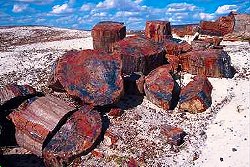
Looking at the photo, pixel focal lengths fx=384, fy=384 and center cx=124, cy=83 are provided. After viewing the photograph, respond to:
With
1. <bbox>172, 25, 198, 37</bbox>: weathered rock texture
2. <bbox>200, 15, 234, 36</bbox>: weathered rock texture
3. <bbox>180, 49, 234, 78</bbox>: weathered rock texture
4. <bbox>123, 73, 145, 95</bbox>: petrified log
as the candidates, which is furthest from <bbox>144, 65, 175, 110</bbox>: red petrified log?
<bbox>172, 25, 198, 37</bbox>: weathered rock texture

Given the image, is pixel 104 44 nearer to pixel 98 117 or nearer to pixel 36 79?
pixel 36 79

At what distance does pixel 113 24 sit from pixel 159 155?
201 inches

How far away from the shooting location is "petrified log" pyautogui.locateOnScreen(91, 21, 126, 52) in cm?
1067

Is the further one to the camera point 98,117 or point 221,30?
point 221,30

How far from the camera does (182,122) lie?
828cm

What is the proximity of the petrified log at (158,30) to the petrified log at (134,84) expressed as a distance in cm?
243

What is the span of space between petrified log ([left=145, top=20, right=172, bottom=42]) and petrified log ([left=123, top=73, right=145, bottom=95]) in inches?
95.6

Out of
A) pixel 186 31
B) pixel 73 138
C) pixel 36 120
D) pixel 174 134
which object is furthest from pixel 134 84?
Answer: pixel 186 31

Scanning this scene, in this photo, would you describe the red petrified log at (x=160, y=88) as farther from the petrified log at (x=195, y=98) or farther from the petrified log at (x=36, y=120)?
the petrified log at (x=36, y=120)

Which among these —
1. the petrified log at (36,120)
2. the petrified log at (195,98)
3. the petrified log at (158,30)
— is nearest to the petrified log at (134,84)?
the petrified log at (195,98)

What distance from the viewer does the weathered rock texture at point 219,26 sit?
41.3ft

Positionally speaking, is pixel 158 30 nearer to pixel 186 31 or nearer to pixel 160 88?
pixel 186 31

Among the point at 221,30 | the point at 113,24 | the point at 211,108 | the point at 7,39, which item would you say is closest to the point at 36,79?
the point at 113,24

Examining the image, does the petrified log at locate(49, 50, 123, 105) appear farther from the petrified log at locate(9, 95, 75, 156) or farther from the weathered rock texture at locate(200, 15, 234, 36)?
the weathered rock texture at locate(200, 15, 234, 36)
